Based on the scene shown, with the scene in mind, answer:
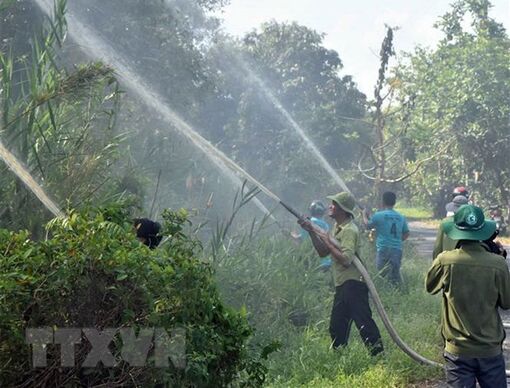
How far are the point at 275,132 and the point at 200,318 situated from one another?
23.9m

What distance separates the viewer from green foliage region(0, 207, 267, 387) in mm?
3184

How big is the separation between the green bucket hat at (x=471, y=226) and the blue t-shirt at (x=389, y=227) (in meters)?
5.57

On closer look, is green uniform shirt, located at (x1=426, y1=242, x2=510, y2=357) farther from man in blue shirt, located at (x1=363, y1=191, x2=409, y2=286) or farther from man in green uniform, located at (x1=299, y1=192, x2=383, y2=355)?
man in blue shirt, located at (x1=363, y1=191, x2=409, y2=286)

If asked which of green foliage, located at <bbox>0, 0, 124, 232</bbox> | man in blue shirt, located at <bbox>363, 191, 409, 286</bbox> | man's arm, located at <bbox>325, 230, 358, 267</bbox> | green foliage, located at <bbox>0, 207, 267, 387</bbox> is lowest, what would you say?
man in blue shirt, located at <bbox>363, 191, 409, 286</bbox>

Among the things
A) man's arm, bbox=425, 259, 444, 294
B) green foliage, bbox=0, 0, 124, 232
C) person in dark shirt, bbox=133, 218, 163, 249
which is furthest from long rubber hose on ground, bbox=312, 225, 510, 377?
person in dark shirt, bbox=133, 218, 163, 249

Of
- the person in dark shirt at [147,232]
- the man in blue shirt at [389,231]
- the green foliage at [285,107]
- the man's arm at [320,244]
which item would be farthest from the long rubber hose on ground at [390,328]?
the green foliage at [285,107]

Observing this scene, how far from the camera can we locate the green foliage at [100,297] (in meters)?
3.18

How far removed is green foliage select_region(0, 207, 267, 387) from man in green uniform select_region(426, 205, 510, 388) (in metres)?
1.77

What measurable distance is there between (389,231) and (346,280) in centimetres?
346

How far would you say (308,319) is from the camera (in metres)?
8.99

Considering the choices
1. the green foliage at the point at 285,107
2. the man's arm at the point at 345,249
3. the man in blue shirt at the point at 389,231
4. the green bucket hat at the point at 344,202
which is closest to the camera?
the man's arm at the point at 345,249

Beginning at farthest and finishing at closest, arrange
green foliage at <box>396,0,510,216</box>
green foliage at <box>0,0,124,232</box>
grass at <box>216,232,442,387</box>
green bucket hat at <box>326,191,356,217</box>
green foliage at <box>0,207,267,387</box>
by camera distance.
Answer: green foliage at <box>396,0,510,216</box>, green bucket hat at <box>326,191,356,217</box>, grass at <box>216,232,442,387</box>, green foliage at <box>0,0,124,232</box>, green foliage at <box>0,207,267,387</box>

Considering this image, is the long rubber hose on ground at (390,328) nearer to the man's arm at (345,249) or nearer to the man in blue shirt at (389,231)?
the man's arm at (345,249)

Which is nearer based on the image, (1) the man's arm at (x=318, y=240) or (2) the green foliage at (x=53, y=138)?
(2) the green foliage at (x=53, y=138)
